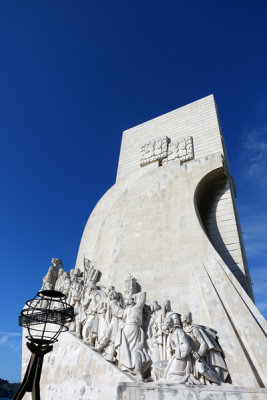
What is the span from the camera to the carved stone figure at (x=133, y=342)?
4.66 meters

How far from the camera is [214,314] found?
509 centimetres

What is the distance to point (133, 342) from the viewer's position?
4.96 meters

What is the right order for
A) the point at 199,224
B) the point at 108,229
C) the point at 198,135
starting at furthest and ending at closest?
the point at 198,135
the point at 108,229
the point at 199,224

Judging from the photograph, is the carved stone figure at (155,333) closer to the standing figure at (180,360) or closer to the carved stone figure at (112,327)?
the standing figure at (180,360)

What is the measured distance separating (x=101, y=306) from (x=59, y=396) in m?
1.65

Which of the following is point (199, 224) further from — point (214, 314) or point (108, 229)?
point (108, 229)

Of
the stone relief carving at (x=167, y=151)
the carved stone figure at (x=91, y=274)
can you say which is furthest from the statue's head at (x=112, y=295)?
the stone relief carving at (x=167, y=151)

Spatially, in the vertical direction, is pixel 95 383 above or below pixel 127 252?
below

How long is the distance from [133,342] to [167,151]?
21.2 ft

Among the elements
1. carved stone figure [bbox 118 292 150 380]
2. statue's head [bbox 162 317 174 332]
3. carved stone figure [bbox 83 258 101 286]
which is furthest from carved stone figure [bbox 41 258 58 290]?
statue's head [bbox 162 317 174 332]

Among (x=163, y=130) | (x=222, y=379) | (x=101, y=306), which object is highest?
(x=163, y=130)

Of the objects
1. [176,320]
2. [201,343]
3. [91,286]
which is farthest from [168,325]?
[91,286]

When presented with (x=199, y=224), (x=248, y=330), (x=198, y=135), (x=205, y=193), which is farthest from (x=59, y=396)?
(x=198, y=135)

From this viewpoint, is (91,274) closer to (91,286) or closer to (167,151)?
(91,286)
